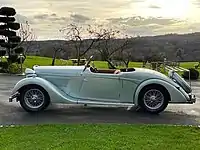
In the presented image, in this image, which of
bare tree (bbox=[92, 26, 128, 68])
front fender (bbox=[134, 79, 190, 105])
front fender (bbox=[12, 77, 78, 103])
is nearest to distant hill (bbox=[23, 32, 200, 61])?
bare tree (bbox=[92, 26, 128, 68])

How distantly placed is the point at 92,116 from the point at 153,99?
1.48m

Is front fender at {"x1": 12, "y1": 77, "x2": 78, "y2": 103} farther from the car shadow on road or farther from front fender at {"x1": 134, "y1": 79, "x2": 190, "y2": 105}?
front fender at {"x1": 134, "y1": 79, "x2": 190, "y2": 105}

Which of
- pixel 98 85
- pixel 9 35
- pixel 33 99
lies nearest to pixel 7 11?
pixel 9 35

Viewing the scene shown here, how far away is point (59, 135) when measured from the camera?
6402 millimetres

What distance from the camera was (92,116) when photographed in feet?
27.7

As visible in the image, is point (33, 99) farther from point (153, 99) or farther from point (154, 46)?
point (154, 46)

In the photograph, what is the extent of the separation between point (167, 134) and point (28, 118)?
3031 mm

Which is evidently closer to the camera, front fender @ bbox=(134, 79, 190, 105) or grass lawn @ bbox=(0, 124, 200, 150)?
grass lawn @ bbox=(0, 124, 200, 150)

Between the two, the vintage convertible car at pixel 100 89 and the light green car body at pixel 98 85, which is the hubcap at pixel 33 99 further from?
the light green car body at pixel 98 85

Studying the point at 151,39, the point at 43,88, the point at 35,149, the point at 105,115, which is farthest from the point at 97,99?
the point at 151,39

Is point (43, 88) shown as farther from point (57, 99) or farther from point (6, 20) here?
point (6, 20)

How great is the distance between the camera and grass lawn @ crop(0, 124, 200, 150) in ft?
18.9

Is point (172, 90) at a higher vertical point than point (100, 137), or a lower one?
higher

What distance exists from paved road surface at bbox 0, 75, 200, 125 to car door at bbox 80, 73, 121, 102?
1.11ft
